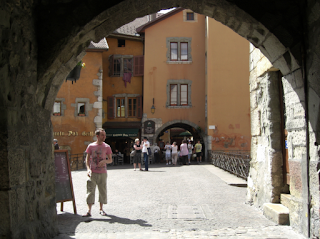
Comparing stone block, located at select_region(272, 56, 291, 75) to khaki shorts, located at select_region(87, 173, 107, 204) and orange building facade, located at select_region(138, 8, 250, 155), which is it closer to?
khaki shorts, located at select_region(87, 173, 107, 204)

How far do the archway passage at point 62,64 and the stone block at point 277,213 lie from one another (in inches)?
21.9

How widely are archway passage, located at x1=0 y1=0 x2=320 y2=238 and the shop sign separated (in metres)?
17.1

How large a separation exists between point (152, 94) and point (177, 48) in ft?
11.1

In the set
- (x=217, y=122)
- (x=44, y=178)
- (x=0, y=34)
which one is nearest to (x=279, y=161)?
(x=44, y=178)

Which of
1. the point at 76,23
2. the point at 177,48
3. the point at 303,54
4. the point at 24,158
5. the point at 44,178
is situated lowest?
the point at 44,178

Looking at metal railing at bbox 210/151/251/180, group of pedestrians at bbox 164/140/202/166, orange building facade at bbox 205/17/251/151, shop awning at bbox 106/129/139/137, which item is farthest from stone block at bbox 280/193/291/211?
shop awning at bbox 106/129/139/137

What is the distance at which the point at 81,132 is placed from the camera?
800 inches

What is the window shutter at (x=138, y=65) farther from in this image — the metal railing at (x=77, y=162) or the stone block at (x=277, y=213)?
the stone block at (x=277, y=213)

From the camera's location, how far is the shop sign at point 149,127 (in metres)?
21.5

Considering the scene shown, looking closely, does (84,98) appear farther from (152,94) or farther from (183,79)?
(183,79)

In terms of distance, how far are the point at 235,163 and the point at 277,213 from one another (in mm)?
7147

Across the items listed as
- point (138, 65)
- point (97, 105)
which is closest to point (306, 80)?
point (97, 105)

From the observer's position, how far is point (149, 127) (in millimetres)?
21594

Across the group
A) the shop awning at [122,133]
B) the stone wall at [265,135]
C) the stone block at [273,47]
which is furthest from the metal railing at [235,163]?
the shop awning at [122,133]
